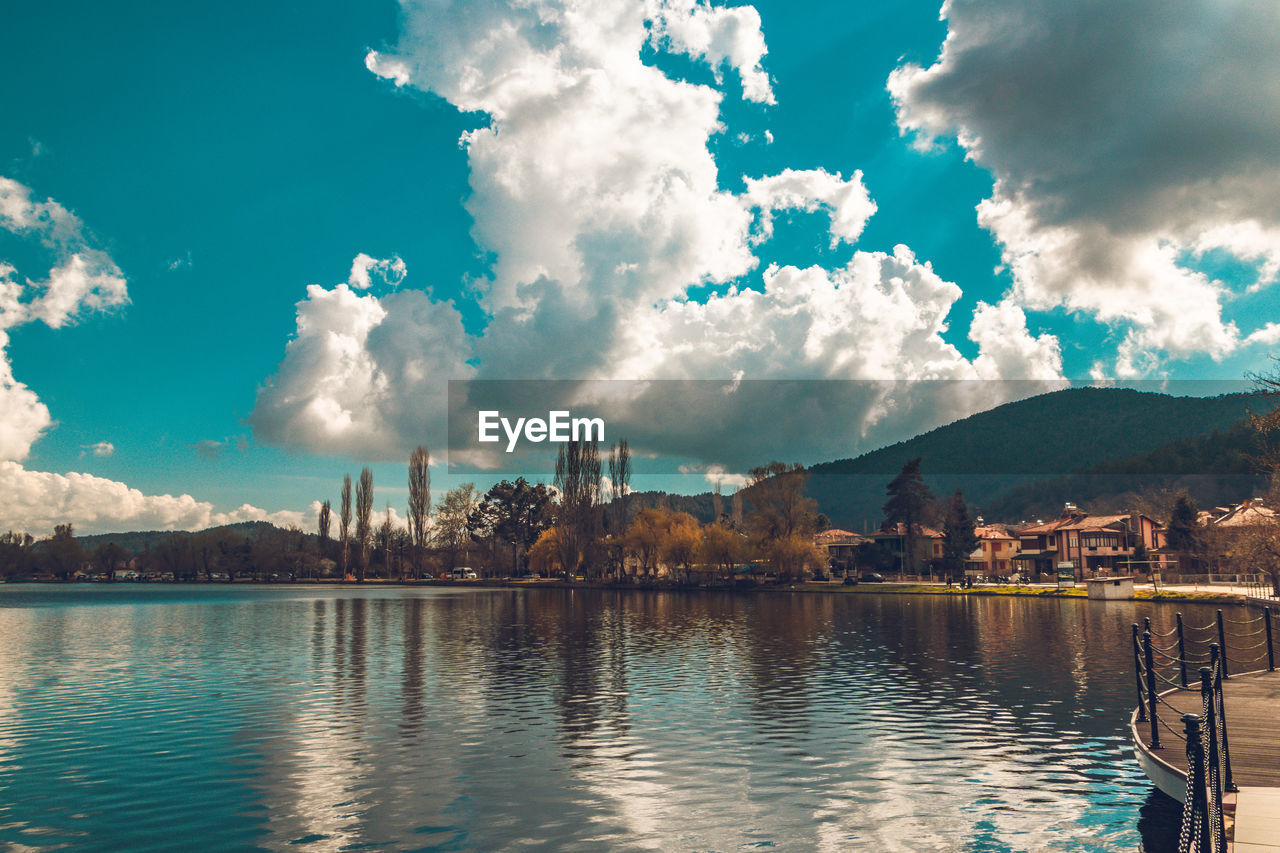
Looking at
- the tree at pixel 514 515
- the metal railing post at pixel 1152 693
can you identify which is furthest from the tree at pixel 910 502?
the metal railing post at pixel 1152 693

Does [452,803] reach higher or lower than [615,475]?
lower

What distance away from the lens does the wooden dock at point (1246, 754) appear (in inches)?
425

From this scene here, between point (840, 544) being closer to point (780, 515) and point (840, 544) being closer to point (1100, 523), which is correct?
point (1100, 523)

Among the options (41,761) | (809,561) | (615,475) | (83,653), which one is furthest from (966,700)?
(615,475)

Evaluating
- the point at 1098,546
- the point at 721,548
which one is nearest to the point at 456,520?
the point at 721,548

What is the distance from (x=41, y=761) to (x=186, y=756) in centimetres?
342

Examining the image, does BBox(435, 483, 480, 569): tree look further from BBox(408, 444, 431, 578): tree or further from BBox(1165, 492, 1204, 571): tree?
BBox(1165, 492, 1204, 571): tree

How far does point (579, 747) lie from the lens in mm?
20969

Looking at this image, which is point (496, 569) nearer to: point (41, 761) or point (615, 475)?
point (615, 475)

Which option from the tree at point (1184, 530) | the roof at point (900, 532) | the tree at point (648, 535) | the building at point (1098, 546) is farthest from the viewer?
the roof at point (900, 532)

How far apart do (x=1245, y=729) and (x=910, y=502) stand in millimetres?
122446

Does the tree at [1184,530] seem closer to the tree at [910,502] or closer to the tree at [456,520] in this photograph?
the tree at [910,502]

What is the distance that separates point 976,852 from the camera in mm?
13336

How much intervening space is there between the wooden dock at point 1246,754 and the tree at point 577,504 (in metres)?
114
